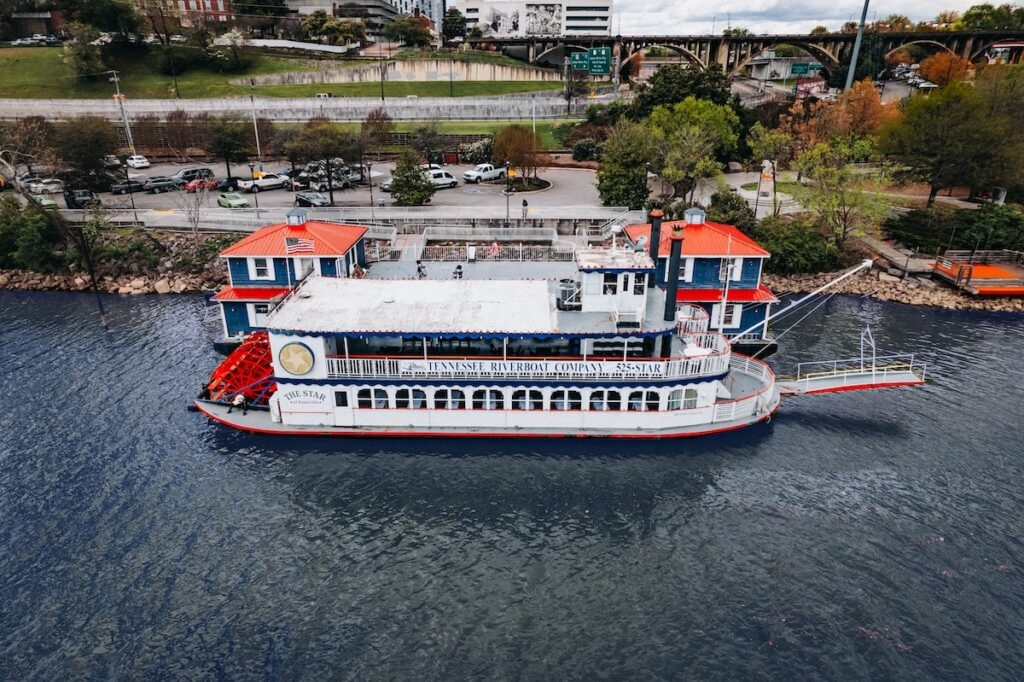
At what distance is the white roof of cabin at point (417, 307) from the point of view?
3212 centimetres

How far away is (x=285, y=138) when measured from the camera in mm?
87812

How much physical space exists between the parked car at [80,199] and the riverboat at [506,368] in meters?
40.1

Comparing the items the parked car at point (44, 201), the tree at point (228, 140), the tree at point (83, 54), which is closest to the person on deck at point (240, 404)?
the parked car at point (44, 201)

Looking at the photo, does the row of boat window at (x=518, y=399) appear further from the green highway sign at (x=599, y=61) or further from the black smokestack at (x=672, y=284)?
the green highway sign at (x=599, y=61)

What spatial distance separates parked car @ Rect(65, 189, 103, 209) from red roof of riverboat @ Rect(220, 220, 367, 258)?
105 feet

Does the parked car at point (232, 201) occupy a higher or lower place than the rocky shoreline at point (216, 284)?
higher

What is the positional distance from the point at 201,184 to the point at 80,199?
11724mm

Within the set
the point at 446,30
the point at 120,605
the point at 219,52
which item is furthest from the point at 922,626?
the point at 446,30

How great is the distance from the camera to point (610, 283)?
34.5m

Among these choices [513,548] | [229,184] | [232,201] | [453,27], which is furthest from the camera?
[453,27]

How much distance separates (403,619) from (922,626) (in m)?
19.1

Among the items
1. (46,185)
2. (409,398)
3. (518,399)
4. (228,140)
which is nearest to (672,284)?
(518,399)

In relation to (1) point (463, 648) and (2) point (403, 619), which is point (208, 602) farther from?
(1) point (463, 648)

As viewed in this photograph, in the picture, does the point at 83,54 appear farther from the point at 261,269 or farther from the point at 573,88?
the point at 261,269
